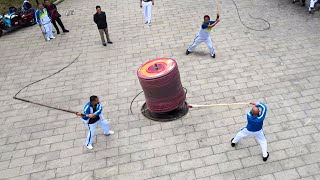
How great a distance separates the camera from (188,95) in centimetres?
857

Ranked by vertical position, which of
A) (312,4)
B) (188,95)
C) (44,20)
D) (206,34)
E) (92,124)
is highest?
(44,20)

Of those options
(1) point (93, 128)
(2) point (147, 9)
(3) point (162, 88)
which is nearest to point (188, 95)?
(3) point (162, 88)

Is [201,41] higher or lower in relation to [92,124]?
lower

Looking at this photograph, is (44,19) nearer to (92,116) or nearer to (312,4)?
(92,116)

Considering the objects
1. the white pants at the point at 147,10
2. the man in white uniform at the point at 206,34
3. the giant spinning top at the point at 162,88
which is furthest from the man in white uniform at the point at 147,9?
the giant spinning top at the point at 162,88

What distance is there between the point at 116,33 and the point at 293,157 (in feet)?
27.3

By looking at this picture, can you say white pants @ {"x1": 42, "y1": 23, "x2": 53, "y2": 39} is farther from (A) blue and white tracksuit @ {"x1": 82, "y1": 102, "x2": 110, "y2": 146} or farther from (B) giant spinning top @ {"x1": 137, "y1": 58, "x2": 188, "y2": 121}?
(A) blue and white tracksuit @ {"x1": 82, "y1": 102, "x2": 110, "y2": 146}

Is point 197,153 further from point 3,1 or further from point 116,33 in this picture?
point 3,1

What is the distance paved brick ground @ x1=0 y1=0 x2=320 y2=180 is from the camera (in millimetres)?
6676

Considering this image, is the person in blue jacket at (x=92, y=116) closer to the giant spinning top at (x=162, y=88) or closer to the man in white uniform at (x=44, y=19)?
the giant spinning top at (x=162, y=88)

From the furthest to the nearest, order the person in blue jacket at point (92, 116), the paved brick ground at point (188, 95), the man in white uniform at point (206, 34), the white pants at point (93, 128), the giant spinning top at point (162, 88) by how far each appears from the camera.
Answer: the man in white uniform at point (206, 34) → the giant spinning top at point (162, 88) → the white pants at point (93, 128) → the paved brick ground at point (188, 95) → the person in blue jacket at point (92, 116)

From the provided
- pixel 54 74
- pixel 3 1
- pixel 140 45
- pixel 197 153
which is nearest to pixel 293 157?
pixel 197 153

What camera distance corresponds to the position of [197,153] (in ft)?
22.4

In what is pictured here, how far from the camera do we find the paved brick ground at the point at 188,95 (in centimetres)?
668
